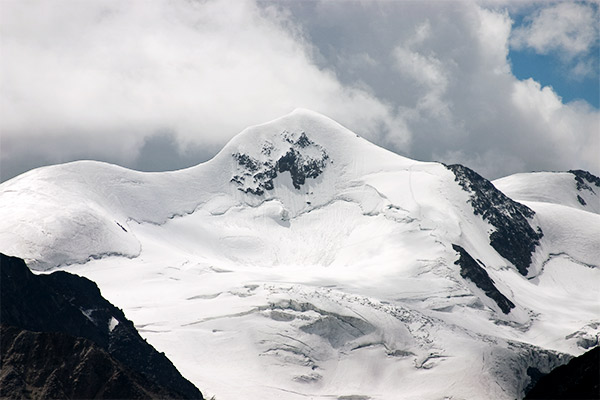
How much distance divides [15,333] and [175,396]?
25.2 m

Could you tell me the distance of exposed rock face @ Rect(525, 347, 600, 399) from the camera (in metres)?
127

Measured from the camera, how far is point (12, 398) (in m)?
168

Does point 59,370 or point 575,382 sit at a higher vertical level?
point 59,370

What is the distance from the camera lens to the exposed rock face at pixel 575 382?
127000 millimetres

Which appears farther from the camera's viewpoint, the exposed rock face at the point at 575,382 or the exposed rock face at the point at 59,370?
the exposed rock face at the point at 59,370

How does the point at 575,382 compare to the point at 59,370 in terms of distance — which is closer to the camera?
the point at 575,382

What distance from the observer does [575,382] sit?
5138 inches

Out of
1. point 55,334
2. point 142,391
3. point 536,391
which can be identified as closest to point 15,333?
point 55,334

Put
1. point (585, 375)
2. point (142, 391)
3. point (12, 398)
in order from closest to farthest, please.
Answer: point (585, 375)
point (12, 398)
point (142, 391)

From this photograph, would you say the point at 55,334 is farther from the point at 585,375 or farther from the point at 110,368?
the point at 585,375

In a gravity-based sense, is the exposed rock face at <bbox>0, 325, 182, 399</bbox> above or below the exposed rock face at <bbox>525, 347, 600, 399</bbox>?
above

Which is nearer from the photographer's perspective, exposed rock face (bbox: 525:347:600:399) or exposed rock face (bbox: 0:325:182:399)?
exposed rock face (bbox: 525:347:600:399)

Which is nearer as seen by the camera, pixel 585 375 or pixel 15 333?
pixel 585 375

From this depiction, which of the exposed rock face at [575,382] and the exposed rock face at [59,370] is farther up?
the exposed rock face at [59,370]
